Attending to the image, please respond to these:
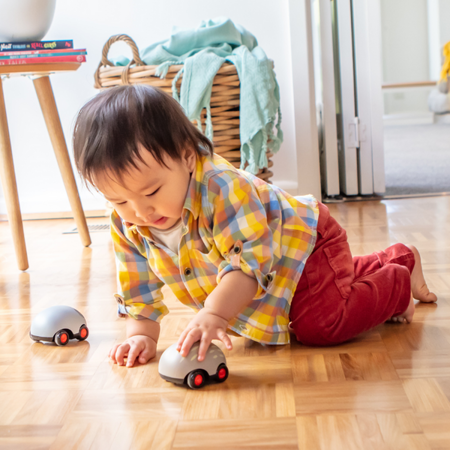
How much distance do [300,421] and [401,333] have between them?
29cm

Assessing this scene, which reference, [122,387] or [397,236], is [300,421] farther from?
[397,236]

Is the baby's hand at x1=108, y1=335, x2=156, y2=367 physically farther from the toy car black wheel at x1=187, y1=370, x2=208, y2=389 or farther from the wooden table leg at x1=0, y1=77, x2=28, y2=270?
the wooden table leg at x1=0, y1=77, x2=28, y2=270

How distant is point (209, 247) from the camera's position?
2.44ft

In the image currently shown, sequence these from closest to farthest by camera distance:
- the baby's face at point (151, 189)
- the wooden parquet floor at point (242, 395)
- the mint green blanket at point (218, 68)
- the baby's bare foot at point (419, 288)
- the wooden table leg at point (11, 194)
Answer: the wooden parquet floor at point (242, 395) → the baby's face at point (151, 189) → the baby's bare foot at point (419, 288) → the wooden table leg at point (11, 194) → the mint green blanket at point (218, 68)

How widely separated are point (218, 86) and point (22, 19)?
0.52m

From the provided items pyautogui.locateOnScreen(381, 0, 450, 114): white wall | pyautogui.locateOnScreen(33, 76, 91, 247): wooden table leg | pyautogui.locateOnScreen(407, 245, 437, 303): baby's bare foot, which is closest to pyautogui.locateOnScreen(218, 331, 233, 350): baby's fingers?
pyautogui.locateOnScreen(407, 245, 437, 303): baby's bare foot

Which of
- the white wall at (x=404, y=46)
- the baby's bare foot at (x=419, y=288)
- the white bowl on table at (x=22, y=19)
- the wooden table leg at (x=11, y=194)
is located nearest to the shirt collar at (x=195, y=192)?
the baby's bare foot at (x=419, y=288)

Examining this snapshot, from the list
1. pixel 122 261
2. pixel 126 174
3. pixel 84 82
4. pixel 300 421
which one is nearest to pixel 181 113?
pixel 126 174

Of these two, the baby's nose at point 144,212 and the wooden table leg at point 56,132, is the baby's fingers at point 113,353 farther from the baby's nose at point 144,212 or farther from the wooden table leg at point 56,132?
the wooden table leg at point 56,132

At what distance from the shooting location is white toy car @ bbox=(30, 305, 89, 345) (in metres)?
0.83

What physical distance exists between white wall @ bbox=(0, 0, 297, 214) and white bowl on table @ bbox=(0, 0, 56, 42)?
1.44ft

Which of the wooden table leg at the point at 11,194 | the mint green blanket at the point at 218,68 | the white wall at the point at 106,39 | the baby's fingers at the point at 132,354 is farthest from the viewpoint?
the white wall at the point at 106,39

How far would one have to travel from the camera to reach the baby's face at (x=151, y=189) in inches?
25.2

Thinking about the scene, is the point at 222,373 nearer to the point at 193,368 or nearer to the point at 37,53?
the point at 193,368
